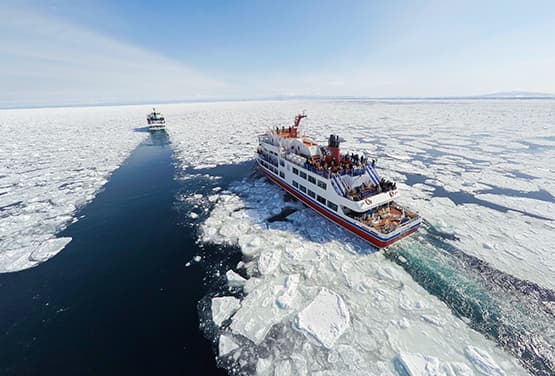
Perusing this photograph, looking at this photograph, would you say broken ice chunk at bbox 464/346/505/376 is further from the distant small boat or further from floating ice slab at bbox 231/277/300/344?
the distant small boat

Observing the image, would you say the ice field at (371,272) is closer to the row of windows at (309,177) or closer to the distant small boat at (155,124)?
the row of windows at (309,177)

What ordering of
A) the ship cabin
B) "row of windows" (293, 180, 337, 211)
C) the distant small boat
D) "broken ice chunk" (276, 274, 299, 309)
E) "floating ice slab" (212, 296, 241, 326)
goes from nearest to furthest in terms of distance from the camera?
"floating ice slab" (212, 296, 241, 326) → "broken ice chunk" (276, 274, 299, 309) → the ship cabin → "row of windows" (293, 180, 337, 211) → the distant small boat

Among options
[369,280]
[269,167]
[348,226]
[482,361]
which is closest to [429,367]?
[482,361]

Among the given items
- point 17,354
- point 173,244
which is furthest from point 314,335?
point 17,354

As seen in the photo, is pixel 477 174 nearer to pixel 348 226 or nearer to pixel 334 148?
pixel 334 148

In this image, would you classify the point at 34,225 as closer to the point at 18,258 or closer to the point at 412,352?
the point at 18,258

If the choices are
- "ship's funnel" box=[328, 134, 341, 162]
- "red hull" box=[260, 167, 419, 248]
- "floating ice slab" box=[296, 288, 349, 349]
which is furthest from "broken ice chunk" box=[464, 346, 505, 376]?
"ship's funnel" box=[328, 134, 341, 162]

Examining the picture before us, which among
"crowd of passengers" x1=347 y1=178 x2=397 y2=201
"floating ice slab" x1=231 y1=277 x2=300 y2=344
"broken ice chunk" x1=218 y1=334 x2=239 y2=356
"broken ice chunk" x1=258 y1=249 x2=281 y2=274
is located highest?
"crowd of passengers" x1=347 y1=178 x2=397 y2=201
